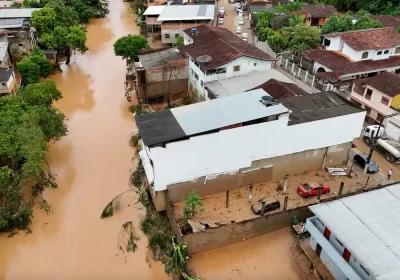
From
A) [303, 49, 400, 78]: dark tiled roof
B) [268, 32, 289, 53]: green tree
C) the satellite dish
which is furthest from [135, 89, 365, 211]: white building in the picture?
[268, 32, 289, 53]: green tree

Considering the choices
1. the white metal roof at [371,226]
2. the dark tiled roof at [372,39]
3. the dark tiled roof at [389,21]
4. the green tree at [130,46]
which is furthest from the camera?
the dark tiled roof at [389,21]

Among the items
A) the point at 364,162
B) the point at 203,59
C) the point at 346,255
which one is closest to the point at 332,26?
the point at 203,59

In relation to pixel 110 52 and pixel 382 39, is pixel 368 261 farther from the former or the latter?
pixel 110 52

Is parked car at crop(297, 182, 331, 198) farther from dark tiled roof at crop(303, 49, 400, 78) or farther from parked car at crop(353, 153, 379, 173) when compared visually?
dark tiled roof at crop(303, 49, 400, 78)

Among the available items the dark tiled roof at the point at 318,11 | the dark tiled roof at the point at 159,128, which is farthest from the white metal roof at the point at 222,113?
the dark tiled roof at the point at 318,11

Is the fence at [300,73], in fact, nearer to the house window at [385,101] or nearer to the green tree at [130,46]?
the house window at [385,101]

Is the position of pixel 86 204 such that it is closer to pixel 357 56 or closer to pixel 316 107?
pixel 316 107
